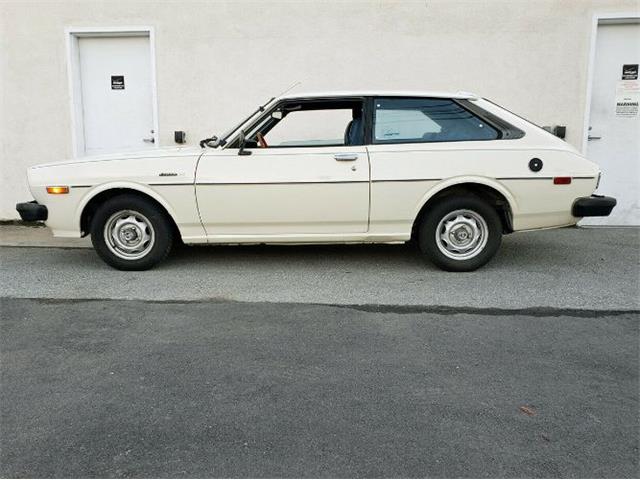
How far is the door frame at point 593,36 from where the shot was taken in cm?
734

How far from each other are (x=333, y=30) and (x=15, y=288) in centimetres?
491

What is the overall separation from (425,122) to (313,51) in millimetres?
2951

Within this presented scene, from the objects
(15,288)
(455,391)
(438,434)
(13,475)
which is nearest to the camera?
(13,475)

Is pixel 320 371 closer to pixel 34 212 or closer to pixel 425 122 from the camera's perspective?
pixel 425 122

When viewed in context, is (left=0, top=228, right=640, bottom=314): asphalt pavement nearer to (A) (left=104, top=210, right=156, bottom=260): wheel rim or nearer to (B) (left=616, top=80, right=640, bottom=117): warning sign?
(A) (left=104, top=210, right=156, bottom=260): wheel rim

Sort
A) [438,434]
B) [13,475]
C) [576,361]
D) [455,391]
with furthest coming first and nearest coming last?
[576,361] → [455,391] → [438,434] → [13,475]

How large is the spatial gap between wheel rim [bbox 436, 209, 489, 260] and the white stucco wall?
2988 millimetres

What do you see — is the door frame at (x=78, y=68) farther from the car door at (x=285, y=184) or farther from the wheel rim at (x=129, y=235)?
the car door at (x=285, y=184)

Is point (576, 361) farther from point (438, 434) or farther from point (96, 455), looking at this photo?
point (96, 455)

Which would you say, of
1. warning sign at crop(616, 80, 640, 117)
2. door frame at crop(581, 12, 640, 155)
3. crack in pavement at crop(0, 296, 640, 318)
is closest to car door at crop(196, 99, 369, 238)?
crack in pavement at crop(0, 296, 640, 318)

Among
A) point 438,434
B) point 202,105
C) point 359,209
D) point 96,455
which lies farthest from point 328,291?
point 202,105

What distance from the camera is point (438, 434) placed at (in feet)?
8.85

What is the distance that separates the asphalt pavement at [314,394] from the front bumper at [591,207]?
48.0 inches

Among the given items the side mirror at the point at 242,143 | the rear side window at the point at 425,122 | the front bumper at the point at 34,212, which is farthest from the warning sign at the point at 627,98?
the front bumper at the point at 34,212
